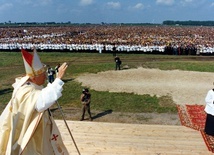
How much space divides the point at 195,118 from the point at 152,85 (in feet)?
18.2

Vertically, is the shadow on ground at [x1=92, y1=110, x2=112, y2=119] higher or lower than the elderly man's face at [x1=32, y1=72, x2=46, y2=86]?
lower

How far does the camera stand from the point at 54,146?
15.7ft

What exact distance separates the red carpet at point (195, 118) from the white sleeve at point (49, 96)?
4.66 meters

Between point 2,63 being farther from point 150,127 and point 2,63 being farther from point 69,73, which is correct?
point 150,127

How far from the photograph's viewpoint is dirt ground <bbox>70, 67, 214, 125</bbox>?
11.4 metres

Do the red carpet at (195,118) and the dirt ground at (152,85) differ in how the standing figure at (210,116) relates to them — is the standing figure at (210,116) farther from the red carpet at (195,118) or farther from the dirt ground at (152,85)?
the dirt ground at (152,85)

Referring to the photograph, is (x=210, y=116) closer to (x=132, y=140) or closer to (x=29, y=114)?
(x=132, y=140)

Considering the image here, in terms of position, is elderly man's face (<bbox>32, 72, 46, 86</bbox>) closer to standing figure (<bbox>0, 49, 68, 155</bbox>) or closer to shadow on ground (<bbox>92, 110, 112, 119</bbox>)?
standing figure (<bbox>0, 49, 68, 155</bbox>)

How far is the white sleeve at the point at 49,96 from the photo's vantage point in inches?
149

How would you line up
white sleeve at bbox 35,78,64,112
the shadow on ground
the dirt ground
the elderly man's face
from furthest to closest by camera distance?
the shadow on ground → the dirt ground → the elderly man's face → white sleeve at bbox 35,78,64,112

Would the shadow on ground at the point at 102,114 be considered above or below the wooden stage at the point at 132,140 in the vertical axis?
below

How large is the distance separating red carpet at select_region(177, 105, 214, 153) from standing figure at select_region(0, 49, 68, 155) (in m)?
4.44

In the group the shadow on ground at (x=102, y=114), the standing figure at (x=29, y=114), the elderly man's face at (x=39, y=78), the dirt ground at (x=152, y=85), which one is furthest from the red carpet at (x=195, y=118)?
the elderly man's face at (x=39, y=78)

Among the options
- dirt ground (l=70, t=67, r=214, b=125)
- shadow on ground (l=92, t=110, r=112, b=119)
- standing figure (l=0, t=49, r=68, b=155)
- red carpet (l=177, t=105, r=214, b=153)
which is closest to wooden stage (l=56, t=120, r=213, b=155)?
red carpet (l=177, t=105, r=214, b=153)
